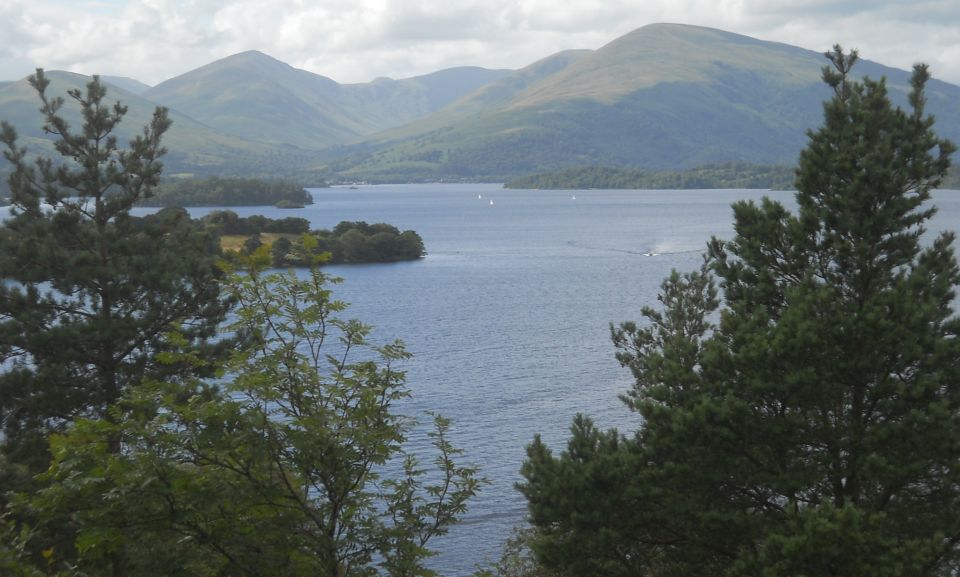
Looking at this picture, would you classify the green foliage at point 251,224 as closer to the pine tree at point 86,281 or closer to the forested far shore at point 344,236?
the forested far shore at point 344,236

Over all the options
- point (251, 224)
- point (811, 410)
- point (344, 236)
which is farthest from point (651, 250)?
point (811, 410)

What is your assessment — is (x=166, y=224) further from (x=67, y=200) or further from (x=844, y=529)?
(x=844, y=529)

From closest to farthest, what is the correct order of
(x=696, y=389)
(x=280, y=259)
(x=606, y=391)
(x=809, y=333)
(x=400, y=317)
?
(x=809, y=333) < (x=696, y=389) < (x=606, y=391) < (x=400, y=317) < (x=280, y=259)

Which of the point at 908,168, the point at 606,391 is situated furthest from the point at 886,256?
the point at 606,391

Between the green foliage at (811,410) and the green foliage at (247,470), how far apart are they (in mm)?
7065

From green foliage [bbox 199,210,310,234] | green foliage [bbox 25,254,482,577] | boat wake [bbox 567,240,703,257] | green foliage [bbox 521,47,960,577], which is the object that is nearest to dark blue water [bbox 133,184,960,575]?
boat wake [bbox 567,240,703,257]

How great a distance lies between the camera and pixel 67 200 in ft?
117

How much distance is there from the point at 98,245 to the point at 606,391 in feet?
138

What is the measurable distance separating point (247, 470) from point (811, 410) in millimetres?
14139

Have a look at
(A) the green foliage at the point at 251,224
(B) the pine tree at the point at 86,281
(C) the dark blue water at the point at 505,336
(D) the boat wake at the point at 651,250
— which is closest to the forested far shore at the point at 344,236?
(A) the green foliage at the point at 251,224

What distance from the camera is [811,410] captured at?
76.2 feet

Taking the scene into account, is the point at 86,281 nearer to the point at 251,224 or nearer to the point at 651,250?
the point at 251,224

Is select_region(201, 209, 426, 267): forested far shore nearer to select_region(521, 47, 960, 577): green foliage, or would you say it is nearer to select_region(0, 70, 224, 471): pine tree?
select_region(0, 70, 224, 471): pine tree

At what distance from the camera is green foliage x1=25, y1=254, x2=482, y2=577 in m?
15.5
